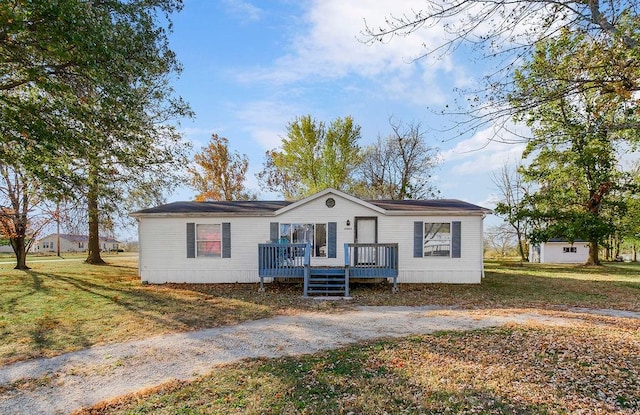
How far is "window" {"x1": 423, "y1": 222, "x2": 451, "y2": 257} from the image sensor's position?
13040mm

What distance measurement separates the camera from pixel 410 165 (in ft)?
88.3

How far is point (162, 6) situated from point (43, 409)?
32.3 feet

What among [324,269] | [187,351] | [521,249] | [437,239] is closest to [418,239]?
[437,239]

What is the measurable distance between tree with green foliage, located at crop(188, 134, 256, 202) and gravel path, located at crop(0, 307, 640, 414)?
73.7 ft

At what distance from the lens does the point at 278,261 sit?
11.8 meters

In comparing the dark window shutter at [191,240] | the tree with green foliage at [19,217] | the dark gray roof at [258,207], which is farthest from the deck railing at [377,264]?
the tree with green foliage at [19,217]

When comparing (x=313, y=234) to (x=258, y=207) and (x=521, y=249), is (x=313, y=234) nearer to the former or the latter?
(x=258, y=207)

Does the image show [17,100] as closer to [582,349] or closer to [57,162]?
[57,162]

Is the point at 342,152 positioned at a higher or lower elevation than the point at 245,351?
higher

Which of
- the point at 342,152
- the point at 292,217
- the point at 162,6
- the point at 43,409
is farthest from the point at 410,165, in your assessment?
the point at 43,409

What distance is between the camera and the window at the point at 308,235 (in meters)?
13.0

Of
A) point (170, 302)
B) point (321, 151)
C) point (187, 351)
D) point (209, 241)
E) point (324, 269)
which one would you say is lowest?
point (170, 302)

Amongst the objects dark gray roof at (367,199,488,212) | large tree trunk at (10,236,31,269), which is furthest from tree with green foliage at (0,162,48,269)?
dark gray roof at (367,199,488,212)

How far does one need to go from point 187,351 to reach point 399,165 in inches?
945
